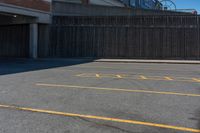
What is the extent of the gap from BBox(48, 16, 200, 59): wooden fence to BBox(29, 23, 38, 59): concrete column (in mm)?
1578

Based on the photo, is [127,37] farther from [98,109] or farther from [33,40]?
[98,109]

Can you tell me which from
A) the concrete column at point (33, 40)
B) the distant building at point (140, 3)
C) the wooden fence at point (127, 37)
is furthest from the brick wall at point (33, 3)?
the distant building at point (140, 3)

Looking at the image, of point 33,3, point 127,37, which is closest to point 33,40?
point 33,3

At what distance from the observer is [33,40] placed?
102ft

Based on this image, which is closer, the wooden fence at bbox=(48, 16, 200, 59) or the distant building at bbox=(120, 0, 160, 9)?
the wooden fence at bbox=(48, 16, 200, 59)

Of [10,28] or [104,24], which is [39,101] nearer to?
[104,24]

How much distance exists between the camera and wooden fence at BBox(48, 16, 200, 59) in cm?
2803

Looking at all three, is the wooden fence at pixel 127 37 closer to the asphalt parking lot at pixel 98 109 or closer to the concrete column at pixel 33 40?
the concrete column at pixel 33 40

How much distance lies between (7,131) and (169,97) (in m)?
4.73

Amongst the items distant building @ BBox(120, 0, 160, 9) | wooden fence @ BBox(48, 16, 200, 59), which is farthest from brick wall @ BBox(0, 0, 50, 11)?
distant building @ BBox(120, 0, 160, 9)

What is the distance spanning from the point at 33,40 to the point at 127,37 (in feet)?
31.2

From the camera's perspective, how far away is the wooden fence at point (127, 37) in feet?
92.0

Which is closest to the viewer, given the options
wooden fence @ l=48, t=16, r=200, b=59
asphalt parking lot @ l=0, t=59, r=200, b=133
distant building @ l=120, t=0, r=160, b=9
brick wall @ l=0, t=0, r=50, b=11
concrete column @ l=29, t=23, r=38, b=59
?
asphalt parking lot @ l=0, t=59, r=200, b=133

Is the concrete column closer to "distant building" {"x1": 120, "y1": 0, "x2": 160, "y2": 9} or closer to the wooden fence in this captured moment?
the wooden fence
